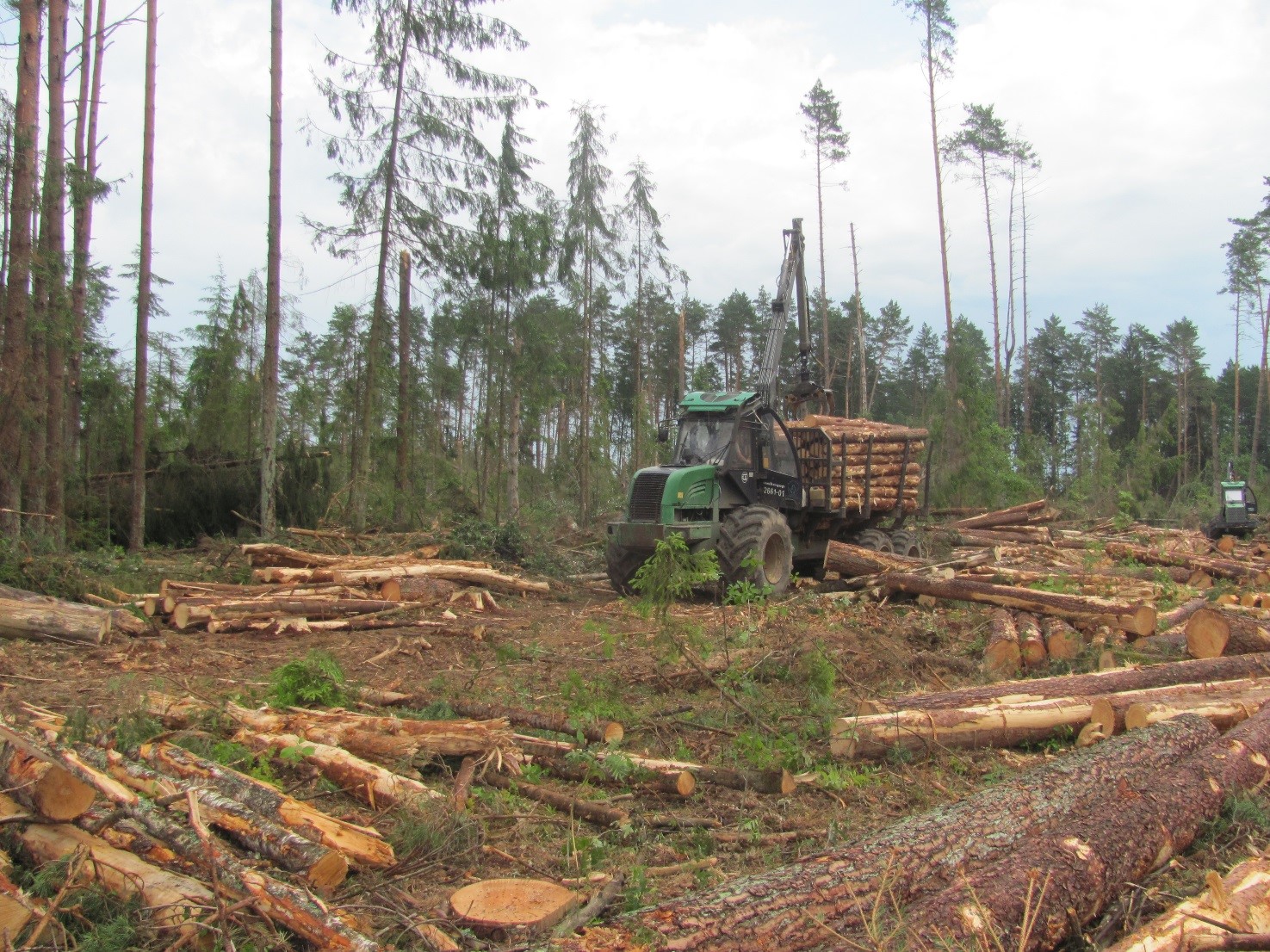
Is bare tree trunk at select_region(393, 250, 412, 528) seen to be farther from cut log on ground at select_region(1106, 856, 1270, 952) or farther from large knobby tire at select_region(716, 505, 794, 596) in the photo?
cut log on ground at select_region(1106, 856, 1270, 952)

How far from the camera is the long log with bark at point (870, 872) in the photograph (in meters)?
2.97

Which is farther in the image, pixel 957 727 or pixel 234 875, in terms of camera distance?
pixel 957 727

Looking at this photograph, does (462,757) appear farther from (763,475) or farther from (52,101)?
(52,101)

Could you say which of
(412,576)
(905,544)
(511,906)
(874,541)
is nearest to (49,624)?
(412,576)

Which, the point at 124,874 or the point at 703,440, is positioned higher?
the point at 703,440

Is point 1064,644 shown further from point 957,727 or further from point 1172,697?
point 957,727

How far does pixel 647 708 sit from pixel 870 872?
3.28 metres

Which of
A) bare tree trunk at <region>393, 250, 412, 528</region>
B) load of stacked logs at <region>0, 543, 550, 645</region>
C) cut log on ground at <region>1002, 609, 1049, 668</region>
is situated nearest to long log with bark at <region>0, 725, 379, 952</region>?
load of stacked logs at <region>0, 543, 550, 645</region>

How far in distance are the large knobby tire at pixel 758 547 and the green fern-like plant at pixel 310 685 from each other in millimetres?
6047

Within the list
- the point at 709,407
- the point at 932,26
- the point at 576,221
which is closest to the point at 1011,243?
Answer: the point at 932,26

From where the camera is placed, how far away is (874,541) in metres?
14.5

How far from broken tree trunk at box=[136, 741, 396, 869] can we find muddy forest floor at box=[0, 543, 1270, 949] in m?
0.13

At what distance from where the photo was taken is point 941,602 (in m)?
10.9

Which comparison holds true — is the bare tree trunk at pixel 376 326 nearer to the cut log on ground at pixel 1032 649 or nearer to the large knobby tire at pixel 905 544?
the large knobby tire at pixel 905 544
